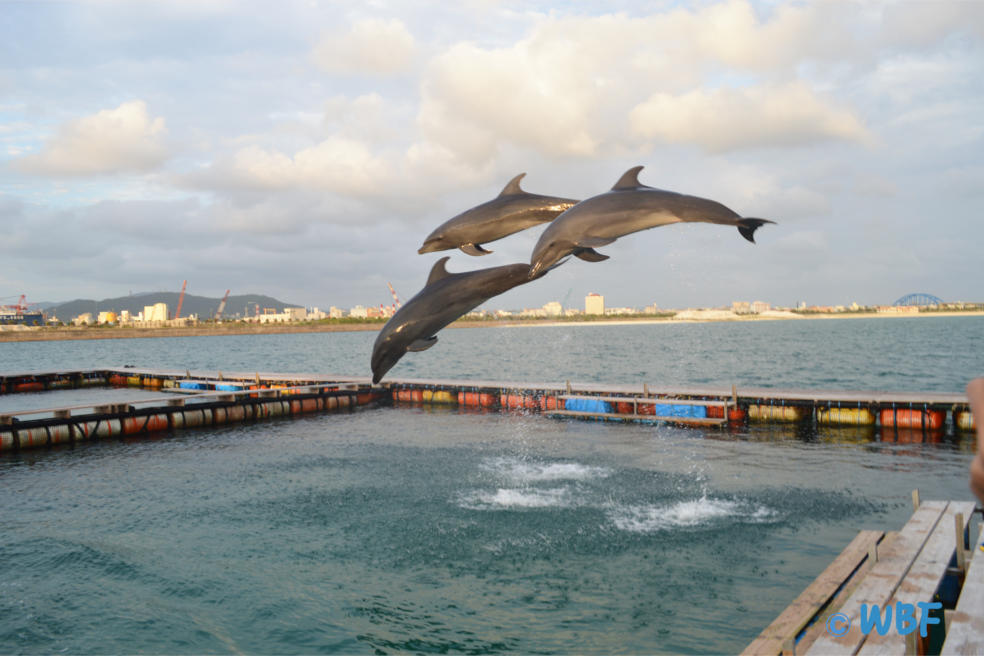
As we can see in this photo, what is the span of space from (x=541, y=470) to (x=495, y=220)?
17.9 metres

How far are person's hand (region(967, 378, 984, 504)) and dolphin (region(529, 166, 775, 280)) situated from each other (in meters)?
2.80

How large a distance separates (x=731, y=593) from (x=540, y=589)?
3.48 meters

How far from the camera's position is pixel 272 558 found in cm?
1399

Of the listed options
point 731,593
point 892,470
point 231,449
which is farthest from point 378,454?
point 892,470

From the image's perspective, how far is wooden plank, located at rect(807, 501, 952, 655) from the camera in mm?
7539

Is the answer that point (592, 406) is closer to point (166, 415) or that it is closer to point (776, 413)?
point (776, 413)

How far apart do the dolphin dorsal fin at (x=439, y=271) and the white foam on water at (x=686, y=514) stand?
11.9m

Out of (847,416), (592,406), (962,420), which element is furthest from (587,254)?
(592,406)

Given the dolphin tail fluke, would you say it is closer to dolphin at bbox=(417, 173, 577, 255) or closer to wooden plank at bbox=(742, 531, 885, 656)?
dolphin at bbox=(417, 173, 577, 255)

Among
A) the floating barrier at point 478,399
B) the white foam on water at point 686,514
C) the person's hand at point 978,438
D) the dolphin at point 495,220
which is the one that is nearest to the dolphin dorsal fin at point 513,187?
the dolphin at point 495,220

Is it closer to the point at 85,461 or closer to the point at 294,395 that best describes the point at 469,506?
the point at 85,461

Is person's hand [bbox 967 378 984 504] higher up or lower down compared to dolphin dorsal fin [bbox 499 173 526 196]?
lower down

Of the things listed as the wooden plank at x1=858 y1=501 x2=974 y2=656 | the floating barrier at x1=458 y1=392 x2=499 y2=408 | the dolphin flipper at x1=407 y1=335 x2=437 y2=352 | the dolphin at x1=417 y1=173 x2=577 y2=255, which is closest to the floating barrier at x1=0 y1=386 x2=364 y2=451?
the floating barrier at x1=458 y1=392 x2=499 y2=408

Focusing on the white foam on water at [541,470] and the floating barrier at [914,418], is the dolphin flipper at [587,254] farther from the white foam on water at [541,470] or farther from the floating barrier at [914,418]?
the floating barrier at [914,418]
